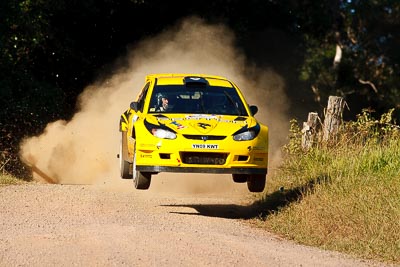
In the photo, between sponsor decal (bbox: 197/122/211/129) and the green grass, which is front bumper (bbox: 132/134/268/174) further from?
the green grass

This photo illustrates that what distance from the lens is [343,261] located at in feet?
36.5

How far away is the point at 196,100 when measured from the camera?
1545 cm

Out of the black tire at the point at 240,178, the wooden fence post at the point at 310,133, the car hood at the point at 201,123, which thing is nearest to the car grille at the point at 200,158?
the car hood at the point at 201,123

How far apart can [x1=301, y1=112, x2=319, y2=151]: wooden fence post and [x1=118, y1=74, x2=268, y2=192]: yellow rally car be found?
2.89 meters

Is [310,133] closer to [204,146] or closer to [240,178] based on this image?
[240,178]

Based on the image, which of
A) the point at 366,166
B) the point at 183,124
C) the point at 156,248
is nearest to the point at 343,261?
the point at 156,248

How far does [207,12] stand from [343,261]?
65.4 ft

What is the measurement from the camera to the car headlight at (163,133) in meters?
14.2

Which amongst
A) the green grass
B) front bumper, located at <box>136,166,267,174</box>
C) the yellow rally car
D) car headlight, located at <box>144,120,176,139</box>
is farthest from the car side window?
the green grass

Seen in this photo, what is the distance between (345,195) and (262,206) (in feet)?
6.47

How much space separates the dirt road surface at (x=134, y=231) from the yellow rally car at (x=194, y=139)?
67 centimetres

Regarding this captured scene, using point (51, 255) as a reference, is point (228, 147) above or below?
above

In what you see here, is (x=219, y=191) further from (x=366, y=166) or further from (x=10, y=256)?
(x=10, y=256)

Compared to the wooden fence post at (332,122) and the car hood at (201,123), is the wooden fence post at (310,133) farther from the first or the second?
the car hood at (201,123)
